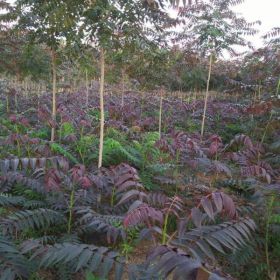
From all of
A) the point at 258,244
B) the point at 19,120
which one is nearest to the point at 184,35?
the point at 19,120

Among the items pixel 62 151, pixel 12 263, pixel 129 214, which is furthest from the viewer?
pixel 62 151

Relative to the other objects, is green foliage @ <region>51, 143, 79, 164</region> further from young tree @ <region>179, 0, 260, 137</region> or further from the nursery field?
young tree @ <region>179, 0, 260, 137</region>

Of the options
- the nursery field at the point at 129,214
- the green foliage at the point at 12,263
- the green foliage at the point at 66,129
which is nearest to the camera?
the nursery field at the point at 129,214

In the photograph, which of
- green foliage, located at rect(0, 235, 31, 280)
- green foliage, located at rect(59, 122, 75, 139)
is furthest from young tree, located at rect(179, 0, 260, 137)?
green foliage, located at rect(0, 235, 31, 280)

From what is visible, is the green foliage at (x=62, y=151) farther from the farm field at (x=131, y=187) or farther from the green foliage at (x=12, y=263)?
the green foliage at (x=12, y=263)

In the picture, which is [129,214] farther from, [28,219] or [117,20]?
[117,20]

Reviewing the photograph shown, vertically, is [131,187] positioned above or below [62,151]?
below

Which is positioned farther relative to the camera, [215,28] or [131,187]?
[215,28]

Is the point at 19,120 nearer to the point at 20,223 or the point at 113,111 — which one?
the point at 113,111

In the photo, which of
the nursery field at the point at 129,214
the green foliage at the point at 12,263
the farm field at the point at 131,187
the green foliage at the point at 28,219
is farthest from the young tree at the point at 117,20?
the green foliage at the point at 12,263

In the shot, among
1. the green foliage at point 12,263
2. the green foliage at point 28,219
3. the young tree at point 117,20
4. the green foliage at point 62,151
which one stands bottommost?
the green foliage at point 12,263

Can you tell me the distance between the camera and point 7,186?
188 inches

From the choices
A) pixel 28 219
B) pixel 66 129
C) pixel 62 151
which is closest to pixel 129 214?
pixel 28 219

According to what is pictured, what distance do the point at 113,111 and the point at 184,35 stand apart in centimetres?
334
